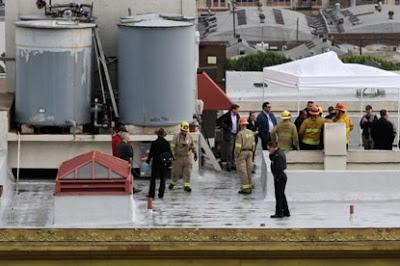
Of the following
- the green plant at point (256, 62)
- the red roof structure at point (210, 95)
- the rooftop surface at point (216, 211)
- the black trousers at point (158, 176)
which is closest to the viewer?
the rooftop surface at point (216, 211)

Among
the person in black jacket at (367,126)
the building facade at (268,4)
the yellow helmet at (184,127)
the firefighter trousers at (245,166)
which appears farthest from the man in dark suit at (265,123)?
the building facade at (268,4)

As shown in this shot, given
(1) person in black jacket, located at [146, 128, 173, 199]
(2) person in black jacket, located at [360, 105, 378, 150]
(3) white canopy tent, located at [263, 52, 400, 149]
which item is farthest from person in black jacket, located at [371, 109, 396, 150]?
(1) person in black jacket, located at [146, 128, 173, 199]

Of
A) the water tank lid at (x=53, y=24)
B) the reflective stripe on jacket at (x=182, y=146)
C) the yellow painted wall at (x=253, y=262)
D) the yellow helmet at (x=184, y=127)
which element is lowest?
the yellow painted wall at (x=253, y=262)

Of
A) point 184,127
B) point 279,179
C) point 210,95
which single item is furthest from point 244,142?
point 210,95

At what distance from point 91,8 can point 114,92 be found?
1.20 metres

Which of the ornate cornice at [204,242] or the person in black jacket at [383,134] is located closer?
the ornate cornice at [204,242]

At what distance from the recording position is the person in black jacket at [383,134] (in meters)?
24.1

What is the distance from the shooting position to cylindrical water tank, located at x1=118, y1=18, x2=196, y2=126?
21.8 metres

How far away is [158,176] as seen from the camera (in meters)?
21.1

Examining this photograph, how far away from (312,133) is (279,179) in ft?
6.98

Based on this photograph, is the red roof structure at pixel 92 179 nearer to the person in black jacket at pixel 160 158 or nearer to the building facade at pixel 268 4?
the person in black jacket at pixel 160 158

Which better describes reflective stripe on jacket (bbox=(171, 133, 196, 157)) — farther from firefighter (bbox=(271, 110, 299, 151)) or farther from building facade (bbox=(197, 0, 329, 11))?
building facade (bbox=(197, 0, 329, 11))

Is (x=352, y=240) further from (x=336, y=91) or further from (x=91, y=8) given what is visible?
(x=336, y=91)

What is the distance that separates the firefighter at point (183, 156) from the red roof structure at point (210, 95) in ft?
11.5
